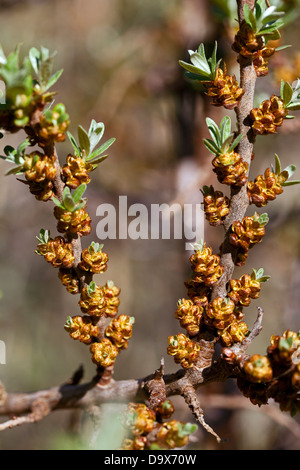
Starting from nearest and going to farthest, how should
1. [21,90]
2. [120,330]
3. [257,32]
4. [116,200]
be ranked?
[21,90]
[257,32]
[120,330]
[116,200]

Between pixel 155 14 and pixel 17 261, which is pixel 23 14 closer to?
pixel 155 14

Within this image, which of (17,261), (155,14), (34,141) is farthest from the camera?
(17,261)

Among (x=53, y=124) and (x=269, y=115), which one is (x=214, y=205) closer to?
(x=269, y=115)

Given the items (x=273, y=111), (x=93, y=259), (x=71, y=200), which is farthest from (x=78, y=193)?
(x=273, y=111)

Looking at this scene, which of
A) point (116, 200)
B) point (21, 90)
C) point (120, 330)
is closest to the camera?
point (21, 90)

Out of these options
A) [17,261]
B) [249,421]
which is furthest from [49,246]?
[17,261]

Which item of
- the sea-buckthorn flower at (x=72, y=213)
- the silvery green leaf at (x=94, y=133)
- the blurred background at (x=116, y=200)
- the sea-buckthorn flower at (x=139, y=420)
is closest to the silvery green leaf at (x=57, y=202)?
the sea-buckthorn flower at (x=72, y=213)
